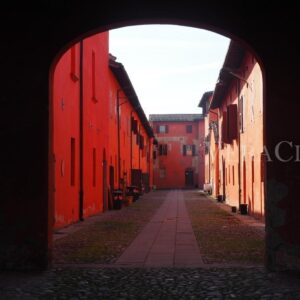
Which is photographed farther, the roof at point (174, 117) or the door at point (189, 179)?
the roof at point (174, 117)

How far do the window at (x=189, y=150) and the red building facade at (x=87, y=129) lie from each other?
40877 mm

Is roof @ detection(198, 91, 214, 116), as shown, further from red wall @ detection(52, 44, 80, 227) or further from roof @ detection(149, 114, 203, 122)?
red wall @ detection(52, 44, 80, 227)

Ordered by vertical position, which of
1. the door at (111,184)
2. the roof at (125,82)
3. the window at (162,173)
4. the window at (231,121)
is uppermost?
the roof at (125,82)

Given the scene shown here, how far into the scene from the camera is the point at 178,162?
7581 cm

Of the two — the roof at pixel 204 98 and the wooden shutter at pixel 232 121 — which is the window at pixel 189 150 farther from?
the wooden shutter at pixel 232 121

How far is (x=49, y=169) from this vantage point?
9008 mm

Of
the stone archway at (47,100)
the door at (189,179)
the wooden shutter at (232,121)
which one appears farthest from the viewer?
the door at (189,179)

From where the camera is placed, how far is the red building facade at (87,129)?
16531 millimetres

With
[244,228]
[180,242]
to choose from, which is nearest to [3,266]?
[180,242]

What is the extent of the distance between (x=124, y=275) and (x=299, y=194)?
270 centimetres

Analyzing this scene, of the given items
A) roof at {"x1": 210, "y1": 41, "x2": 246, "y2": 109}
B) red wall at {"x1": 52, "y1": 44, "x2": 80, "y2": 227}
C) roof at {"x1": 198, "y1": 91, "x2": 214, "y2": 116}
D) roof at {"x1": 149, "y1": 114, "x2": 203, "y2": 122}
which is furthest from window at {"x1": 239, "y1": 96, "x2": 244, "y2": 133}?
roof at {"x1": 149, "y1": 114, "x2": 203, "y2": 122}

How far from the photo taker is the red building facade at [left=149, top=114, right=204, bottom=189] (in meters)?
75.4

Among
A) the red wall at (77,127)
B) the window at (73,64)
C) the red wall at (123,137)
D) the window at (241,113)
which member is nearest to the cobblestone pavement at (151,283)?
the red wall at (77,127)

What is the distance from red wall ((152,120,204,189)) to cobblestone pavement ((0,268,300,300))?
65.6m
